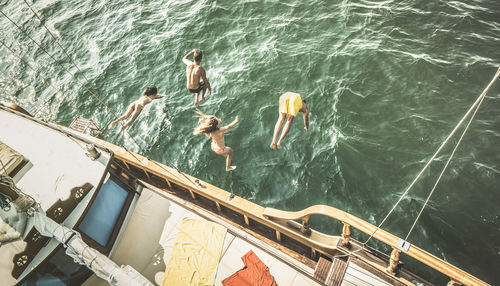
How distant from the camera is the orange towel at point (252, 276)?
185 inches

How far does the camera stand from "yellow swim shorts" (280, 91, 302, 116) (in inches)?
258

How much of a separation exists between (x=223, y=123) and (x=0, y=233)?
6.19 m

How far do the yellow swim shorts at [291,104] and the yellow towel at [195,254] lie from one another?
12.3 ft

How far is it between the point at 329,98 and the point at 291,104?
2.52m

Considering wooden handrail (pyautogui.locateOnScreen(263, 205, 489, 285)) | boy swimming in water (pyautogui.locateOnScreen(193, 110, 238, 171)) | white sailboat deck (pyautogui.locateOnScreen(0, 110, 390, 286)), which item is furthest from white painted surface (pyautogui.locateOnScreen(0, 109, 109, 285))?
wooden handrail (pyautogui.locateOnScreen(263, 205, 489, 285))

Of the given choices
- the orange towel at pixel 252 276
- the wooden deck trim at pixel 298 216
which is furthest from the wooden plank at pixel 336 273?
the orange towel at pixel 252 276

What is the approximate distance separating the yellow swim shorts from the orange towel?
403 centimetres

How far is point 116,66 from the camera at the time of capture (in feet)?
38.1

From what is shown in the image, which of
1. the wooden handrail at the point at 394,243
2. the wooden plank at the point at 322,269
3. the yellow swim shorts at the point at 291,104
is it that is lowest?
the wooden plank at the point at 322,269

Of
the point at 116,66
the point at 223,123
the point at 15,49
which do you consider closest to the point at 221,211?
the point at 223,123

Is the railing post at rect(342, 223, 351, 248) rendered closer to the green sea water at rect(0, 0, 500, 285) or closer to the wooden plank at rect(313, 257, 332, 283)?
the wooden plank at rect(313, 257, 332, 283)

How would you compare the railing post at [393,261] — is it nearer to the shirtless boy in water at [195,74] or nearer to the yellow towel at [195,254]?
the yellow towel at [195,254]

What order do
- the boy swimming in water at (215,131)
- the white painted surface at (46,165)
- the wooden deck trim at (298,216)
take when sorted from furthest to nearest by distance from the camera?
the boy swimming in water at (215,131)
the white painted surface at (46,165)
the wooden deck trim at (298,216)

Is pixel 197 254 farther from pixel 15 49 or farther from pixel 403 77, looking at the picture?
pixel 15 49
